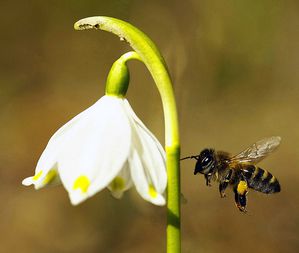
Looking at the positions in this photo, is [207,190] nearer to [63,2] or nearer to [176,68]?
[176,68]

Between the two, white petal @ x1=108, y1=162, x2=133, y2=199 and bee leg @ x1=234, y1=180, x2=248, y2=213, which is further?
bee leg @ x1=234, y1=180, x2=248, y2=213

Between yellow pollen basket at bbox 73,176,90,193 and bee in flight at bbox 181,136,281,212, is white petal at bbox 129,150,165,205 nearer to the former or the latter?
yellow pollen basket at bbox 73,176,90,193

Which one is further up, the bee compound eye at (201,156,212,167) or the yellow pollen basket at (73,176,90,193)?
the yellow pollen basket at (73,176,90,193)

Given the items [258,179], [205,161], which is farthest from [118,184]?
[258,179]

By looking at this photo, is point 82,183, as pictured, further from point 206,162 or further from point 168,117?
point 206,162

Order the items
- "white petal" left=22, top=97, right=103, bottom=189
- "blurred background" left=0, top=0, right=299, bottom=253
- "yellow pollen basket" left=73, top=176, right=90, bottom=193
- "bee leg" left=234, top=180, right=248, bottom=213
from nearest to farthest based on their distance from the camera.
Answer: "yellow pollen basket" left=73, top=176, right=90, bottom=193 < "white petal" left=22, top=97, right=103, bottom=189 < "bee leg" left=234, top=180, right=248, bottom=213 < "blurred background" left=0, top=0, right=299, bottom=253

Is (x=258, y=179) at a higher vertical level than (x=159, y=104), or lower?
higher

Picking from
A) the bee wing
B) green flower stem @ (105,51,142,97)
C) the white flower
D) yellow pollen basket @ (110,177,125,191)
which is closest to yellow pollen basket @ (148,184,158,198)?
the white flower
